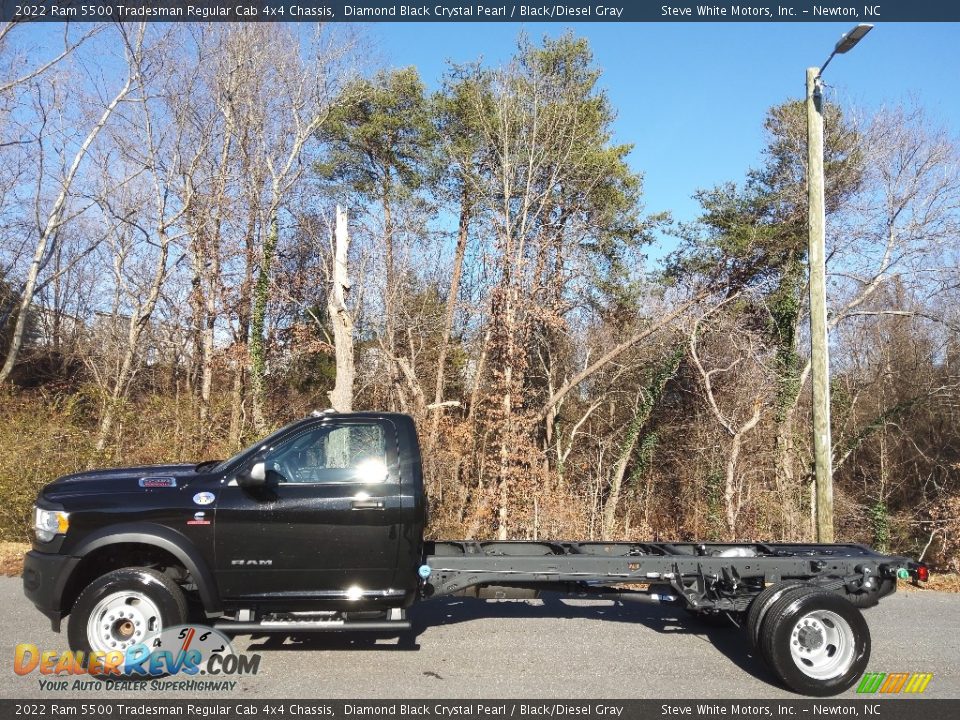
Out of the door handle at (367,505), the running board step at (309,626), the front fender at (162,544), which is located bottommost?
the running board step at (309,626)

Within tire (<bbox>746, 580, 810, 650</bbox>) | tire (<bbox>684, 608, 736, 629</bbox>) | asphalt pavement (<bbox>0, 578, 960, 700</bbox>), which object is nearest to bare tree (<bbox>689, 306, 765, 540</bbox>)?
asphalt pavement (<bbox>0, 578, 960, 700</bbox>)

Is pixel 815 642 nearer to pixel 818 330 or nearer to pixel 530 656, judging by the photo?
pixel 530 656

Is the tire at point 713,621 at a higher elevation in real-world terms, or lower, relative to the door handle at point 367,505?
lower

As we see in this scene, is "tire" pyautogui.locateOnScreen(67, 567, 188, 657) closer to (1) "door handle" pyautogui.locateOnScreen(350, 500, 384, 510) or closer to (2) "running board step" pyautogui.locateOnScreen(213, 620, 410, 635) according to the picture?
(2) "running board step" pyautogui.locateOnScreen(213, 620, 410, 635)

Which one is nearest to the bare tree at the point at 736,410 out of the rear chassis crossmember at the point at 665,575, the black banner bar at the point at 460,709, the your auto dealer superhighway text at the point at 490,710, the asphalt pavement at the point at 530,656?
the asphalt pavement at the point at 530,656

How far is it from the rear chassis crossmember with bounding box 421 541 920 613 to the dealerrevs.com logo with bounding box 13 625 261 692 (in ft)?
5.33

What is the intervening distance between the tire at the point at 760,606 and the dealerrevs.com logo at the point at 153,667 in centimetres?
369

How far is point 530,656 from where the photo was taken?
611 cm

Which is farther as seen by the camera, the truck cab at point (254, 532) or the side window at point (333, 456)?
the side window at point (333, 456)

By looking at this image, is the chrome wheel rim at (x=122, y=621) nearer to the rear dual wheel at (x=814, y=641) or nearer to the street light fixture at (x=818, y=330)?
the rear dual wheel at (x=814, y=641)

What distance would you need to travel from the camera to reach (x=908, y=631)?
7.17 meters

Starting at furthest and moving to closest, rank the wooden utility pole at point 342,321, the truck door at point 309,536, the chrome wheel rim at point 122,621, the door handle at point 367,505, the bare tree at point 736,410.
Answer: the bare tree at point 736,410 → the wooden utility pole at point 342,321 → the door handle at point 367,505 → the truck door at point 309,536 → the chrome wheel rim at point 122,621

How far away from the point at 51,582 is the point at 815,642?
5.59 metres

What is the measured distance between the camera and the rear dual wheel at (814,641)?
5422 millimetres
